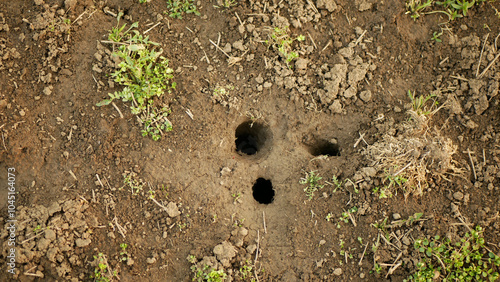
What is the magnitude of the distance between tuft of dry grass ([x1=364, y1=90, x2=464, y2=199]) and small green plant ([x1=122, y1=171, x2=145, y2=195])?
1.94 metres

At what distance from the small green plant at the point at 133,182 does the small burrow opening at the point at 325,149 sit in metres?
1.54

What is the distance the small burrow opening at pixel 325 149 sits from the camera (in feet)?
11.0

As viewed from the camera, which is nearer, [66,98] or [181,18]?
[66,98]

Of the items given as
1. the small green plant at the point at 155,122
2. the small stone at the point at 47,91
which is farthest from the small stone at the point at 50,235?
the small stone at the point at 47,91

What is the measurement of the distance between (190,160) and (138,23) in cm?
135

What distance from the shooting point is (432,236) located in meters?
3.01

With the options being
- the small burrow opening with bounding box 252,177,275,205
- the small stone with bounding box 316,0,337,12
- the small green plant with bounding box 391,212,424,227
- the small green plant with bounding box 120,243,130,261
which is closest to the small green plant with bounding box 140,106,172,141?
the small green plant with bounding box 120,243,130,261

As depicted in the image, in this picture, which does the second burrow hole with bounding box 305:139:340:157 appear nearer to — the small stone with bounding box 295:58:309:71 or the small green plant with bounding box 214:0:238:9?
the small stone with bounding box 295:58:309:71

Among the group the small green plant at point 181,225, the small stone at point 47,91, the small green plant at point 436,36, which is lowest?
the small green plant at point 181,225

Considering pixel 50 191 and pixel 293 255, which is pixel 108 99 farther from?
pixel 293 255

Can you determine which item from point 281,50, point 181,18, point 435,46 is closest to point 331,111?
point 281,50

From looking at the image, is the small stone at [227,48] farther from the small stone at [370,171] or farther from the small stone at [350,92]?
the small stone at [370,171]

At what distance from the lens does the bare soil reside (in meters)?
3.00

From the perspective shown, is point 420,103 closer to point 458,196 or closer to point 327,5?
point 458,196
